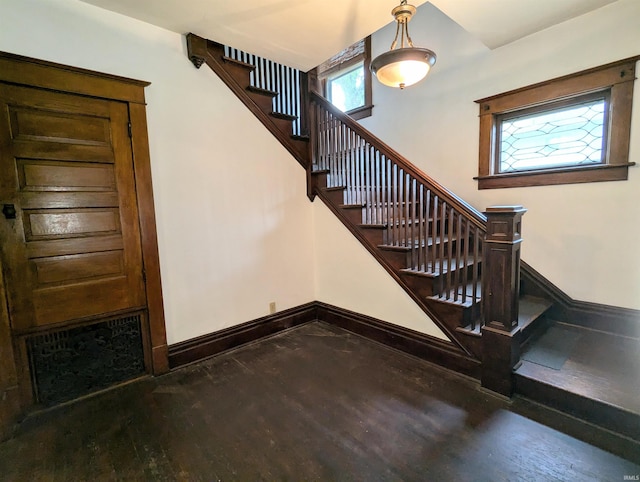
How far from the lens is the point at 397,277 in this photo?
8.78 feet

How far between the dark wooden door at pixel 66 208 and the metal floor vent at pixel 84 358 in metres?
0.12

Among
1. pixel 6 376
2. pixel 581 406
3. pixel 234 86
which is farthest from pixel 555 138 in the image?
pixel 6 376

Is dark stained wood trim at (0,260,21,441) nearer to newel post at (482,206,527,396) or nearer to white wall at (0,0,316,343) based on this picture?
white wall at (0,0,316,343)

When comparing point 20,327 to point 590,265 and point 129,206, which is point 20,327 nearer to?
point 129,206

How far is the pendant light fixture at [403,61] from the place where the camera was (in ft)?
5.89

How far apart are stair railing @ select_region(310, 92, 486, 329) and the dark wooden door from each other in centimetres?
187

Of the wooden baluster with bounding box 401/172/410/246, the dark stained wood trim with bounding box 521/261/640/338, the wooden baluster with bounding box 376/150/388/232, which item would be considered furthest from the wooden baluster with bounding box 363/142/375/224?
the dark stained wood trim with bounding box 521/261/640/338

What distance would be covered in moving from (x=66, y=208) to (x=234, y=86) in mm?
1706

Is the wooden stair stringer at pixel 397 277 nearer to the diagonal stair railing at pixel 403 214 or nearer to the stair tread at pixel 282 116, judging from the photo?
the diagonal stair railing at pixel 403 214

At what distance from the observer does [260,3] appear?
2127mm

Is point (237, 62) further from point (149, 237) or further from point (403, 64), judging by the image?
point (149, 237)

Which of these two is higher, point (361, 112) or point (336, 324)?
point (361, 112)

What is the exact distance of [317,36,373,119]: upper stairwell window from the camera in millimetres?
4203

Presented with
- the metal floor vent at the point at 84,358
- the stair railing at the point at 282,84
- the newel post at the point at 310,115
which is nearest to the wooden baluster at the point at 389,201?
the newel post at the point at 310,115
